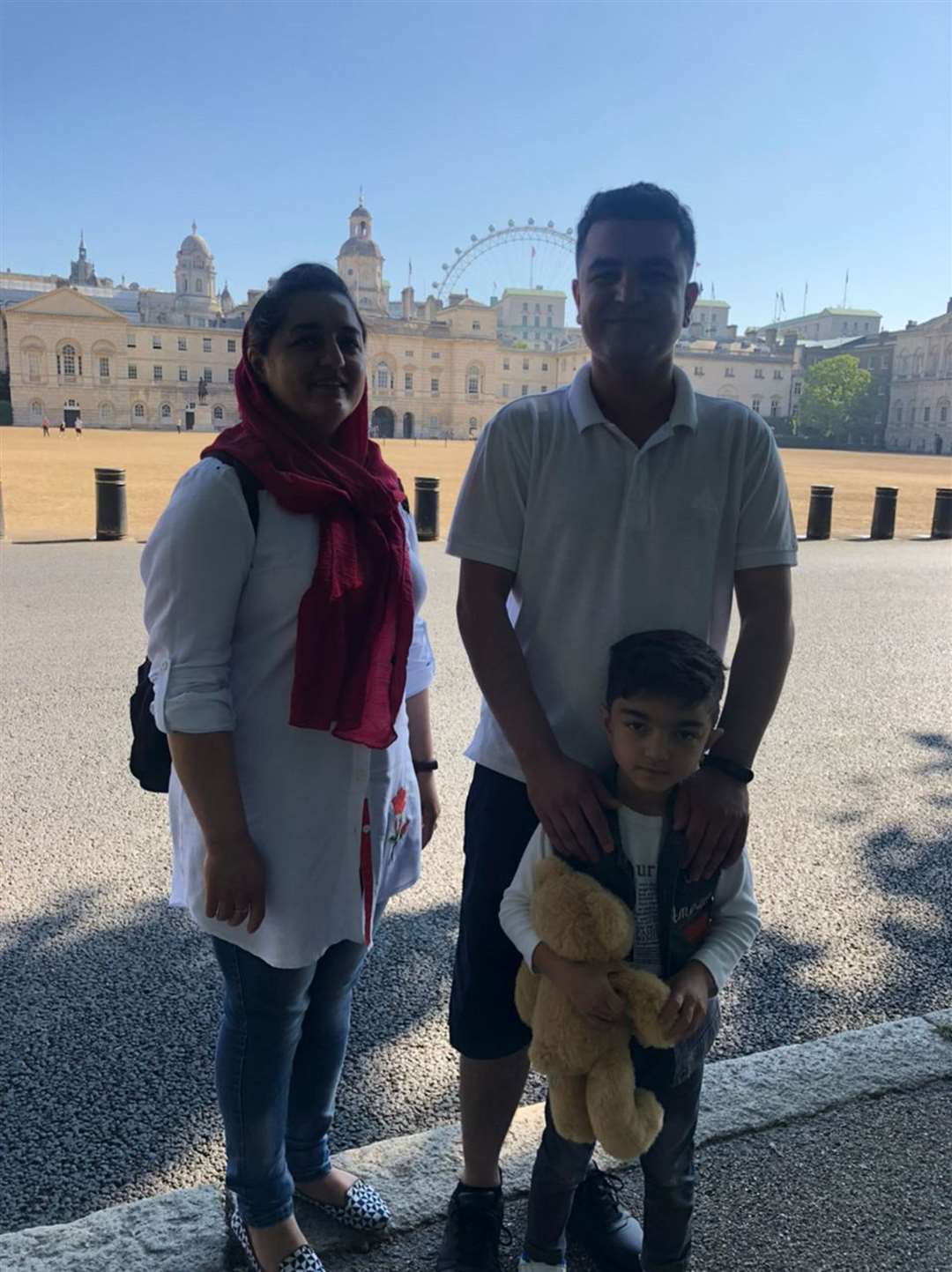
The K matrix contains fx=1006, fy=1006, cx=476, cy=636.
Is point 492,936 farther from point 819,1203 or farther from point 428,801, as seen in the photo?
point 819,1203

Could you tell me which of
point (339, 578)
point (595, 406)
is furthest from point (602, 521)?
point (339, 578)

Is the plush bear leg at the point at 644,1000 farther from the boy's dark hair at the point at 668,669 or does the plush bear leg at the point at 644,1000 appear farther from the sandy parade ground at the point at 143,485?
the sandy parade ground at the point at 143,485

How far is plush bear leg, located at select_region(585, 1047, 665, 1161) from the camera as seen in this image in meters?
1.59

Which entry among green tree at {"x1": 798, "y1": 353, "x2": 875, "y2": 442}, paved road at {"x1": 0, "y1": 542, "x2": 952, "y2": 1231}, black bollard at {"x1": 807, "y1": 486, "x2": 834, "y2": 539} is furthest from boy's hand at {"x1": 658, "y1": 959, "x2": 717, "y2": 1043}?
green tree at {"x1": 798, "y1": 353, "x2": 875, "y2": 442}

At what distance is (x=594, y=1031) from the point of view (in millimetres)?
1618

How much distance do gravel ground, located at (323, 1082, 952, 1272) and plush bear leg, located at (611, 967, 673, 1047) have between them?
1.83 feet

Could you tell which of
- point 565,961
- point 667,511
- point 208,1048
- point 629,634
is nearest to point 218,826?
point 565,961

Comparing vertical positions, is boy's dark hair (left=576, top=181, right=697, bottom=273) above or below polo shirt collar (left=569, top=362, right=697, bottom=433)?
above

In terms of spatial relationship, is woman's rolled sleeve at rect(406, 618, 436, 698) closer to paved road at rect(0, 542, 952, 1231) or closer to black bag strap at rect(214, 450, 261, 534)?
black bag strap at rect(214, 450, 261, 534)

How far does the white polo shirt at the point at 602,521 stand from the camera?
5.66ft

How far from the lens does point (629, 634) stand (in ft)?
5.69

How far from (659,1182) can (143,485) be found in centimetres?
1955

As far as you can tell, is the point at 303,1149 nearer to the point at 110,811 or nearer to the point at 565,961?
the point at 565,961

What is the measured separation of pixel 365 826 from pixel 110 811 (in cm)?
263
